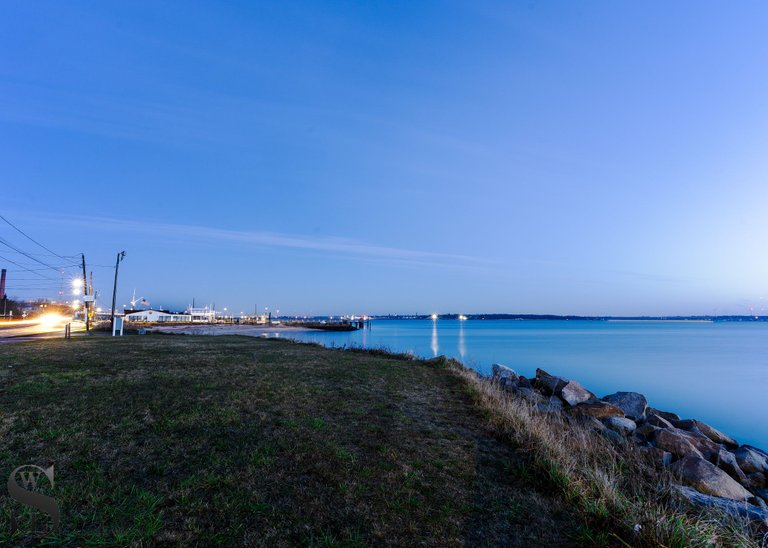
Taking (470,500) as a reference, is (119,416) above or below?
above

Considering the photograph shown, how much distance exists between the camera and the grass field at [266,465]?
4160 millimetres

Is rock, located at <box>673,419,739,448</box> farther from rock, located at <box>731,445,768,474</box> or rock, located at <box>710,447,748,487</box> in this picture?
rock, located at <box>710,447,748,487</box>

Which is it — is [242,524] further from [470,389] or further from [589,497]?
[470,389]

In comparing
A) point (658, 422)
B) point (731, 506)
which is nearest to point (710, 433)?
point (658, 422)

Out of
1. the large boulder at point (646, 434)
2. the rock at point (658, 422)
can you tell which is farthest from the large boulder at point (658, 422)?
the large boulder at point (646, 434)

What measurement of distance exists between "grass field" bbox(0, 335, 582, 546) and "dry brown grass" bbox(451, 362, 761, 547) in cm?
28

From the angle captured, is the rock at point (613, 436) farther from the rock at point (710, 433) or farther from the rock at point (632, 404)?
the rock at point (710, 433)

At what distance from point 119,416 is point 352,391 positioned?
547 centimetres

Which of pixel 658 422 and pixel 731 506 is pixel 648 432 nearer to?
pixel 658 422

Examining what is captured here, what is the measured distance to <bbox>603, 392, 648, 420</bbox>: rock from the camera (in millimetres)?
14497

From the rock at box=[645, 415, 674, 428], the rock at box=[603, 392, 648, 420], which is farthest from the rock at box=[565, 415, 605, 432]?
the rock at box=[603, 392, 648, 420]

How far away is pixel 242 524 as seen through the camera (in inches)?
164

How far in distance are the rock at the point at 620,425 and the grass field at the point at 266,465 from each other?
16.9ft

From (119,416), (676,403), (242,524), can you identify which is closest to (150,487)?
(242,524)
